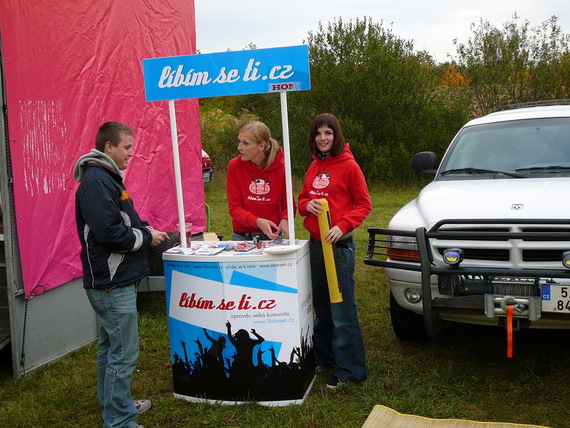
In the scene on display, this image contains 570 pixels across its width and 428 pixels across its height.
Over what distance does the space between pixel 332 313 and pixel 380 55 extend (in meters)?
19.0

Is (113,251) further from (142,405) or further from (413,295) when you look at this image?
(413,295)

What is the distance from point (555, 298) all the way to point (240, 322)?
6.17ft

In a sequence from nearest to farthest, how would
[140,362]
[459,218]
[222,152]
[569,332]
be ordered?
[459,218] < [140,362] < [569,332] < [222,152]

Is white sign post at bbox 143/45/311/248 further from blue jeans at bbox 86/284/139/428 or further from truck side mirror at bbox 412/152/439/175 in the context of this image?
truck side mirror at bbox 412/152/439/175

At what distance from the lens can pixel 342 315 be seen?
4043 mm

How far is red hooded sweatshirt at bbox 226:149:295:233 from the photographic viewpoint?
4238mm

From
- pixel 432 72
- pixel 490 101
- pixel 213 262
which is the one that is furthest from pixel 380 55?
pixel 213 262

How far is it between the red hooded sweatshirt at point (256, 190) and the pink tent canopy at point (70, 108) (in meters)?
1.51

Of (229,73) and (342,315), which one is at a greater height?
(229,73)

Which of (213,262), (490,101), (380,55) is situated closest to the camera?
(213,262)

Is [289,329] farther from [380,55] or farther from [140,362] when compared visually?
[380,55]

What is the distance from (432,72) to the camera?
23.7 metres

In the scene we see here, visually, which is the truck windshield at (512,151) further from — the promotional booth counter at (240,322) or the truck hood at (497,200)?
the promotional booth counter at (240,322)

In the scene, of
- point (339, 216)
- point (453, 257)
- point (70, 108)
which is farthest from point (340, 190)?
point (70, 108)
